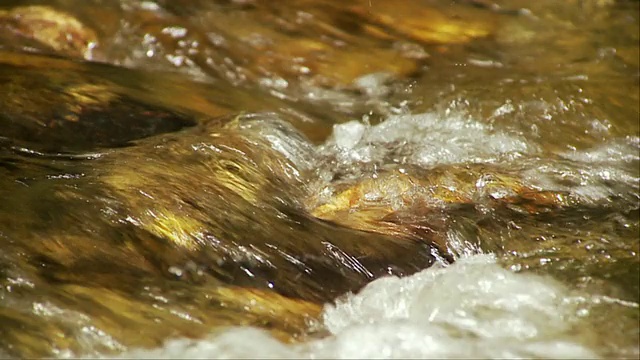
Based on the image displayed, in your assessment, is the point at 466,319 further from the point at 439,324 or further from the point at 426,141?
the point at 426,141

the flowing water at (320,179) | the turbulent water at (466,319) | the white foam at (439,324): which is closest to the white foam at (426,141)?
the flowing water at (320,179)

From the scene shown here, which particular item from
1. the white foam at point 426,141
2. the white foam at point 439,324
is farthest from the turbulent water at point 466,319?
the white foam at point 426,141

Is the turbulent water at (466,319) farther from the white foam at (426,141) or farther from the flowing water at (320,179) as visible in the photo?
the white foam at (426,141)

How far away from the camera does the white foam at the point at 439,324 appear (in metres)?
2.11

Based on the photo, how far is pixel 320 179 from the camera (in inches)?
127

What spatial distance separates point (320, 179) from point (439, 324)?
1.15 m

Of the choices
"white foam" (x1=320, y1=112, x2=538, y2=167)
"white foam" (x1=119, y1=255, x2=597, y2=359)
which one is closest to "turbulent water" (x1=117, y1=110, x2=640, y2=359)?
"white foam" (x1=119, y1=255, x2=597, y2=359)

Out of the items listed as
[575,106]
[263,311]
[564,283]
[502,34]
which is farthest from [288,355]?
[502,34]

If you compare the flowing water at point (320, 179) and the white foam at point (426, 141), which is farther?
the white foam at point (426, 141)

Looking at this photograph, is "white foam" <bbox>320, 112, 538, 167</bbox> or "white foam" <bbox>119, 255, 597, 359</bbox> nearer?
"white foam" <bbox>119, 255, 597, 359</bbox>

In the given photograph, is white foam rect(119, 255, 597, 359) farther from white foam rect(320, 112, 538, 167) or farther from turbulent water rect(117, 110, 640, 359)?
white foam rect(320, 112, 538, 167)

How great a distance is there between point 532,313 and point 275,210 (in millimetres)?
1046

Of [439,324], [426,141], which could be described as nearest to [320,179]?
[426,141]

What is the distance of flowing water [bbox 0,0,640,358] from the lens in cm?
219
